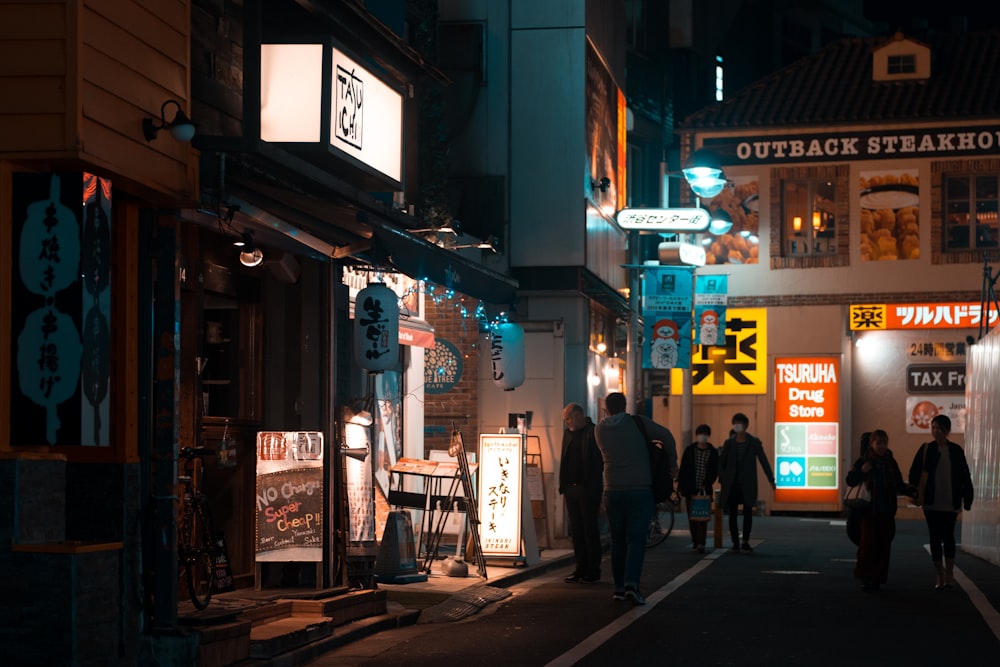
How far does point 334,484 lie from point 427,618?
59.7 inches

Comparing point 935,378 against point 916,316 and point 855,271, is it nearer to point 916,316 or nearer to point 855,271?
point 916,316

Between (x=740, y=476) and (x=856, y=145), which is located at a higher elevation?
(x=856, y=145)

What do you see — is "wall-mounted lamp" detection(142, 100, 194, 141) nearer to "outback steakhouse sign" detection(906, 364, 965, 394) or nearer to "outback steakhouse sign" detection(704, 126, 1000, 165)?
"outback steakhouse sign" detection(704, 126, 1000, 165)

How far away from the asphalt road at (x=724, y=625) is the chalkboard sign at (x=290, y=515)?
1.07 m

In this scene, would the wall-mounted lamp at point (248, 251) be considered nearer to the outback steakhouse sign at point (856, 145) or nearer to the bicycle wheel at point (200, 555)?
the bicycle wheel at point (200, 555)

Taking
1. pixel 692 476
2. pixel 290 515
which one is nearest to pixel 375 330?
pixel 290 515

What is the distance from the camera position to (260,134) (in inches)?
522

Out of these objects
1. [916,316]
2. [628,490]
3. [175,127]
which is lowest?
[628,490]

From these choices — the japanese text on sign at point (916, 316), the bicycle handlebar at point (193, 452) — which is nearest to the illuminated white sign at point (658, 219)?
the japanese text on sign at point (916, 316)

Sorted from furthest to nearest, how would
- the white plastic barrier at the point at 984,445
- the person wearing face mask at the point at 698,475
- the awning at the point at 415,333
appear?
the person wearing face mask at the point at 698,475 → the white plastic barrier at the point at 984,445 → the awning at the point at 415,333

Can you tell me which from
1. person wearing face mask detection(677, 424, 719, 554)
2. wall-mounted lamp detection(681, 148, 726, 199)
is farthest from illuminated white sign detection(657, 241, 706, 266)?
person wearing face mask detection(677, 424, 719, 554)

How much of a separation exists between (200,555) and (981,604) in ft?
25.7

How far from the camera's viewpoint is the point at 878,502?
16672mm

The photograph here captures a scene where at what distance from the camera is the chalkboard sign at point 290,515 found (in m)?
13.2
